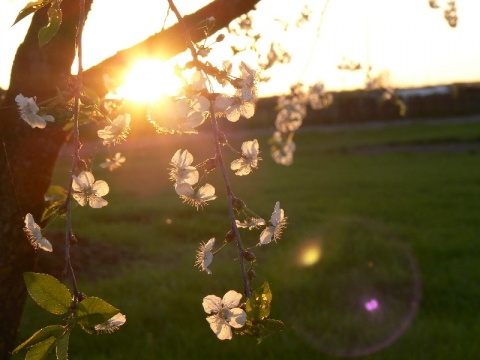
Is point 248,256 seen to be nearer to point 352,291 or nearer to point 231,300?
point 231,300

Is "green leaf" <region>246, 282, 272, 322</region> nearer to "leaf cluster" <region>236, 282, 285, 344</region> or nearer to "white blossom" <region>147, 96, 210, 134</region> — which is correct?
"leaf cluster" <region>236, 282, 285, 344</region>

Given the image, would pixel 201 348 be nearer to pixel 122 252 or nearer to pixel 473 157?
pixel 122 252

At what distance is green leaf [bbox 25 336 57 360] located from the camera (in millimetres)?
1123

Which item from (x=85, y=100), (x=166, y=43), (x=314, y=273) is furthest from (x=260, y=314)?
(x=314, y=273)

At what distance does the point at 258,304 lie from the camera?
109 cm

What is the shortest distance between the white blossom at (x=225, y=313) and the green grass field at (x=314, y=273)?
3437 millimetres

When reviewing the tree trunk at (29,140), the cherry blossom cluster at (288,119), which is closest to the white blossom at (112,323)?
the tree trunk at (29,140)

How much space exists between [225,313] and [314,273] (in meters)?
5.31

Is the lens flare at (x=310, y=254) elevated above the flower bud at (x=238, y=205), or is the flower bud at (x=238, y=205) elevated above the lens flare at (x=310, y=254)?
the flower bud at (x=238, y=205)

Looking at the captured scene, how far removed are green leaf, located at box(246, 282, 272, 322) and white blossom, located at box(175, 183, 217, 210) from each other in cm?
21

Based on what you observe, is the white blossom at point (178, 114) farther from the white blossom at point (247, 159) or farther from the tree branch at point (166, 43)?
the tree branch at point (166, 43)

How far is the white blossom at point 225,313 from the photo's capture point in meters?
1.06

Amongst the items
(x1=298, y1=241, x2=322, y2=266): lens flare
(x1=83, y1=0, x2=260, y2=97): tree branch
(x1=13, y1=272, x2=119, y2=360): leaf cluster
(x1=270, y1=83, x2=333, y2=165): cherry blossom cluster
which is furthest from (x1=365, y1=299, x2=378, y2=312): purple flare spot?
(x1=13, y1=272, x2=119, y2=360): leaf cluster

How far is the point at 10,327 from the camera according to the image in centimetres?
282
